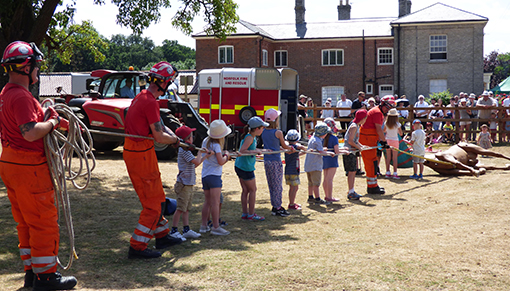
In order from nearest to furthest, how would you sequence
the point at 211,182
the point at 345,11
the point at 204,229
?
the point at 211,182 → the point at 204,229 → the point at 345,11

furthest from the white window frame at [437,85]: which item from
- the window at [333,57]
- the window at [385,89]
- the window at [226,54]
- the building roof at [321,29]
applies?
the window at [226,54]

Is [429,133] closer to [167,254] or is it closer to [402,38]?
[167,254]

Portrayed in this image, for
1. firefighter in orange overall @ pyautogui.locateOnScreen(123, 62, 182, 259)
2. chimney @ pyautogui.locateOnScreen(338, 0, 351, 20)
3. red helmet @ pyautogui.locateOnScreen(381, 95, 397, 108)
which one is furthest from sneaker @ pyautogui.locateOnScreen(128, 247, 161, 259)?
chimney @ pyautogui.locateOnScreen(338, 0, 351, 20)

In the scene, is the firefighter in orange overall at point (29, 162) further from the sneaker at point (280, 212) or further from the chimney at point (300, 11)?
the chimney at point (300, 11)

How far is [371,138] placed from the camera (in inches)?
375

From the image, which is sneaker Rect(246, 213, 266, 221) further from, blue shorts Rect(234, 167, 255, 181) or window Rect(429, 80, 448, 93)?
window Rect(429, 80, 448, 93)

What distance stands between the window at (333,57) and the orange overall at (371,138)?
1100 inches

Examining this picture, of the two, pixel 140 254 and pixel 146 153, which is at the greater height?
pixel 146 153

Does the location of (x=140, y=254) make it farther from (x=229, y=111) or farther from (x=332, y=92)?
(x=332, y=92)

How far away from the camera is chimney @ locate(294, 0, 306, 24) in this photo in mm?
39438

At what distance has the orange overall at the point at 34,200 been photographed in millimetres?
4164

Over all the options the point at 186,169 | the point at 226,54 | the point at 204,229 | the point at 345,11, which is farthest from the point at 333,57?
the point at 186,169

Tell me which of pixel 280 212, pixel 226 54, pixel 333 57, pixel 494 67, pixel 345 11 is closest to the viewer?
pixel 280 212

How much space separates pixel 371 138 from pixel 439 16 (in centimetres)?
2872
